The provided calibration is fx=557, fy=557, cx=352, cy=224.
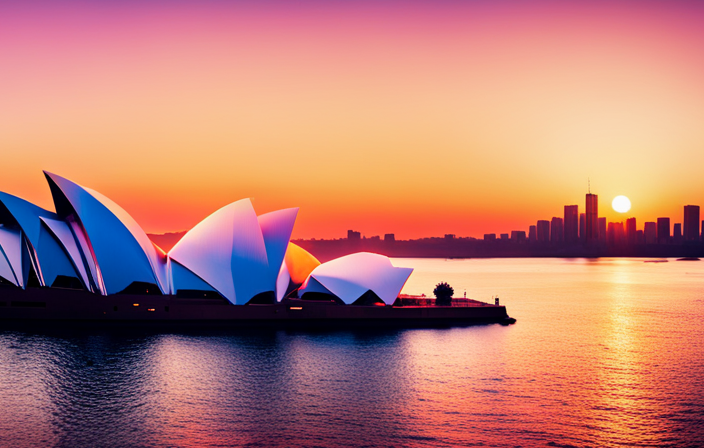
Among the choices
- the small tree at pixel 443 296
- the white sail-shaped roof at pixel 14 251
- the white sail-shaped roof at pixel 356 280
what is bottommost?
the small tree at pixel 443 296

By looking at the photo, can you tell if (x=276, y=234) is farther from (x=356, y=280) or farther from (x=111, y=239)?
(x=111, y=239)

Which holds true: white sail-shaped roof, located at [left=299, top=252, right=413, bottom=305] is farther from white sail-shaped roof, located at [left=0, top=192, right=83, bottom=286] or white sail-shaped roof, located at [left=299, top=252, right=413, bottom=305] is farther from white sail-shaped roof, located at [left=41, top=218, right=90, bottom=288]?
white sail-shaped roof, located at [left=0, top=192, right=83, bottom=286]

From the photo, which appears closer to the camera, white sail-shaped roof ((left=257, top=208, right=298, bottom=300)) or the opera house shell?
the opera house shell

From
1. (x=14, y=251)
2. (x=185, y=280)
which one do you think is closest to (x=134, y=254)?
(x=185, y=280)

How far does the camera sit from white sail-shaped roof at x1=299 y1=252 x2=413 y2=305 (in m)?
56.9

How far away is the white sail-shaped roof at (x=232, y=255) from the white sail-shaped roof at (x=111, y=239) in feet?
9.61

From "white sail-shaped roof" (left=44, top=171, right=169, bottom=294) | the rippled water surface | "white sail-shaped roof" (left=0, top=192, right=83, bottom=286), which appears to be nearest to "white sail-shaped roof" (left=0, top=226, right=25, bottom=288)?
"white sail-shaped roof" (left=0, top=192, right=83, bottom=286)

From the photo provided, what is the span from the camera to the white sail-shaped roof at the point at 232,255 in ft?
177

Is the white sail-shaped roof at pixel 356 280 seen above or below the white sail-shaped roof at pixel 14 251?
below

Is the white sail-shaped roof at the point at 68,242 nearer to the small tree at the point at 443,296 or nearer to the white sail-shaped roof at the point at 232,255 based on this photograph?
the white sail-shaped roof at the point at 232,255

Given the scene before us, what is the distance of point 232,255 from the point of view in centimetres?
5378

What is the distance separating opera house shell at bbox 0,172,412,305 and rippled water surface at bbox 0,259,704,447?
5714mm

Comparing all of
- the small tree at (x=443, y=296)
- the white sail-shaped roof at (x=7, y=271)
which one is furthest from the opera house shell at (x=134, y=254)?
the small tree at (x=443, y=296)

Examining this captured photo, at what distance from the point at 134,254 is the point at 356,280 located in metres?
22.0
